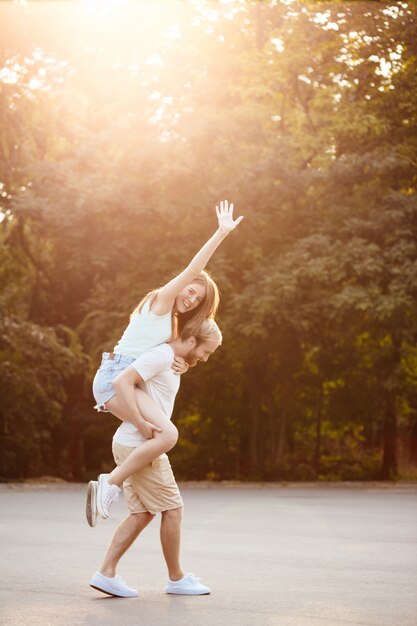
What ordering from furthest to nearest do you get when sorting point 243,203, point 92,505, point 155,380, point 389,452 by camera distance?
point 389,452 → point 243,203 → point 155,380 → point 92,505

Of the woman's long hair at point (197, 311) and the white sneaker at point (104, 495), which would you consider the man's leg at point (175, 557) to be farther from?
the woman's long hair at point (197, 311)

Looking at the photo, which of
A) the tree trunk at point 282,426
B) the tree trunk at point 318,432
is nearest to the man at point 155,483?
the tree trunk at point 282,426

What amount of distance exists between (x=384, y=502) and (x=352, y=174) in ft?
25.4

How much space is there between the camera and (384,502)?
16938 mm

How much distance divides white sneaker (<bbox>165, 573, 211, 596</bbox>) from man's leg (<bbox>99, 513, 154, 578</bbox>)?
410mm

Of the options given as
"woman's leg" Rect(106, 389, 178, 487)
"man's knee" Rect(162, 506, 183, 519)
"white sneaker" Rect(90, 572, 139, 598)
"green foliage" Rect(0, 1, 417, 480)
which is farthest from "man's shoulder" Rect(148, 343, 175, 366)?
"green foliage" Rect(0, 1, 417, 480)

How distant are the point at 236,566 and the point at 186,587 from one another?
68.0 inches

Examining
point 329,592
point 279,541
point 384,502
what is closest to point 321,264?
point 384,502

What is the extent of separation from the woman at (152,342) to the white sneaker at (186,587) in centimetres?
75

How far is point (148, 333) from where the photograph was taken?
7.08 m

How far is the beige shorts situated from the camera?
7070mm

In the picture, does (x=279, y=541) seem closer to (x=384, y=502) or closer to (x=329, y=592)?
(x=329, y=592)

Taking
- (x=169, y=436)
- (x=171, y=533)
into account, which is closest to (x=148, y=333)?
(x=169, y=436)

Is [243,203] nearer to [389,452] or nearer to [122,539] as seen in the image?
[389,452]
